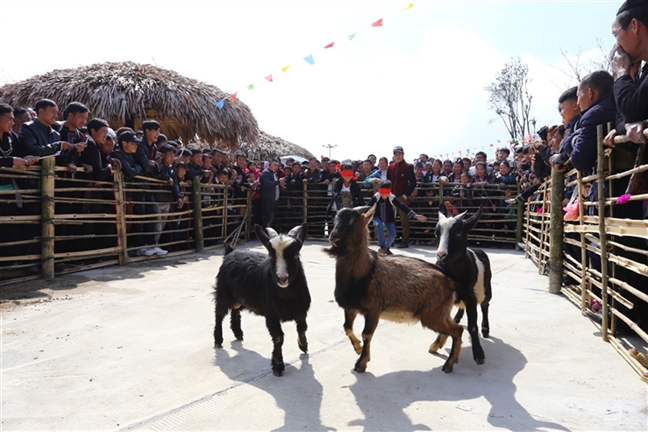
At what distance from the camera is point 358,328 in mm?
4387

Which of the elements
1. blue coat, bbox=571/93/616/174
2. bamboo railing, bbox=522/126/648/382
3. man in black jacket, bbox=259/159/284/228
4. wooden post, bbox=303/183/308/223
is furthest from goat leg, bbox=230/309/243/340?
wooden post, bbox=303/183/308/223

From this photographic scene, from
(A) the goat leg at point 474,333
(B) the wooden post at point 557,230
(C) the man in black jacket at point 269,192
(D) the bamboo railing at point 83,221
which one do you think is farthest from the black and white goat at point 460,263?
(C) the man in black jacket at point 269,192

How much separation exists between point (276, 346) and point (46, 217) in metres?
4.50

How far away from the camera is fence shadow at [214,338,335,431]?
2637 mm

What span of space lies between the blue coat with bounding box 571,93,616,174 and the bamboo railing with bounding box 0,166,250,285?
6.27 metres

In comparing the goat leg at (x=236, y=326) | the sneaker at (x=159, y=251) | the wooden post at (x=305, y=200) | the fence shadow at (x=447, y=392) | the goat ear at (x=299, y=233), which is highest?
the wooden post at (x=305, y=200)

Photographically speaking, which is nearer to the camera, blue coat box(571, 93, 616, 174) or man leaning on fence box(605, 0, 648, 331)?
man leaning on fence box(605, 0, 648, 331)

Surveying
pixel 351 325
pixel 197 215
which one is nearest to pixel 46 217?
pixel 197 215

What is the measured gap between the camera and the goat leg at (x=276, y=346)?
3287mm

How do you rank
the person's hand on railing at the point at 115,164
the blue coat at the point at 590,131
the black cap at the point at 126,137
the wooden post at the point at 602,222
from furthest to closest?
the black cap at the point at 126,137 < the person's hand on railing at the point at 115,164 < the blue coat at the point at 590,131 < the wooden post at the point at 602,222

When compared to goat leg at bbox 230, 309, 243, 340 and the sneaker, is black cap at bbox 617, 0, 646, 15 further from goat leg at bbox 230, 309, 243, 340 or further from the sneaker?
the sneaker

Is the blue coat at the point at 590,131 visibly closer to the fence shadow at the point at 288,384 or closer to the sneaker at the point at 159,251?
the fence shadow at the point at 288,384

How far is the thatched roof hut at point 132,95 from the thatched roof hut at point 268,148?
8898 millimetres

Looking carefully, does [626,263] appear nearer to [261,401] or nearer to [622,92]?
[622,92]
